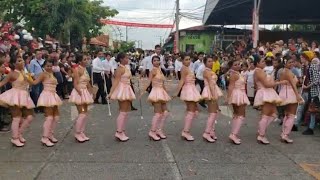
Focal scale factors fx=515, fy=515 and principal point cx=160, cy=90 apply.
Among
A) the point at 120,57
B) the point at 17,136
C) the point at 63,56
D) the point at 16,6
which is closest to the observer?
the point at 17,136

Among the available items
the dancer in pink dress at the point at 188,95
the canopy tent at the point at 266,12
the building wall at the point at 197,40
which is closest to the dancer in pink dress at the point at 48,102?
the dancer in pink dress at the point at 188,95

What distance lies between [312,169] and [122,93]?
4.03 m

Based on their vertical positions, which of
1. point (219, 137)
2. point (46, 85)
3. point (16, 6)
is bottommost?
point (219, 137)

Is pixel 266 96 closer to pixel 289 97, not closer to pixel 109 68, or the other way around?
pixel 289 97

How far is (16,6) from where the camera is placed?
3466cm

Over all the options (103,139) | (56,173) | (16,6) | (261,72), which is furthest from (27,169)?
(16,6)

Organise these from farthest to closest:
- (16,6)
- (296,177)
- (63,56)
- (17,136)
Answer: (16,6) < (63,56) < (17,136) < (296,177)

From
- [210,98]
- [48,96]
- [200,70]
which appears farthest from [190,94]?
[200,70]

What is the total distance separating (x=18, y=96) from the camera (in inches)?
383

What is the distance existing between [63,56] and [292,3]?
21.6 metres

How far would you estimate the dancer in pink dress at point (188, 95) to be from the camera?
10.5 m

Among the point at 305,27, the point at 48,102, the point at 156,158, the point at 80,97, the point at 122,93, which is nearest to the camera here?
the point at 156,158

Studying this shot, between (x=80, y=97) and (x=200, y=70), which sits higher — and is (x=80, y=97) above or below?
below

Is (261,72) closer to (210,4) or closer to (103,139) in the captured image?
(103,139)
